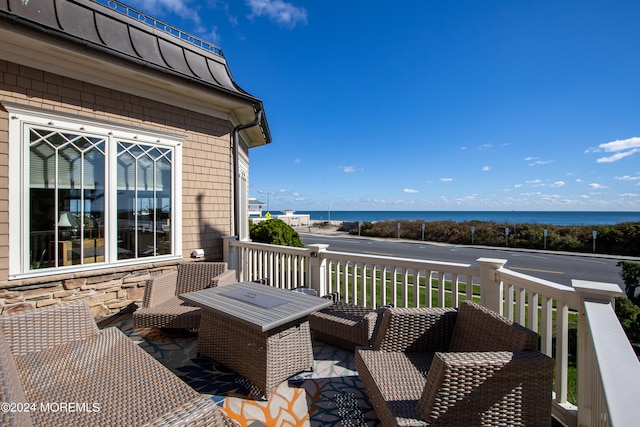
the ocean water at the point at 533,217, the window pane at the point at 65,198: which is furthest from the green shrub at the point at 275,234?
the ocean water at the point at 533,217

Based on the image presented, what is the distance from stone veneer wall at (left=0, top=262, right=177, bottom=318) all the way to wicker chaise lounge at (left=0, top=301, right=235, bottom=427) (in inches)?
62.6

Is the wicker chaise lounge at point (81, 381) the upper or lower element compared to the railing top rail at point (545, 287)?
lower

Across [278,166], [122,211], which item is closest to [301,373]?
→ [122,211]

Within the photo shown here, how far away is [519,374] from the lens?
1.36 meters

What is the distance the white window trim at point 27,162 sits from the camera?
3100 millimetres

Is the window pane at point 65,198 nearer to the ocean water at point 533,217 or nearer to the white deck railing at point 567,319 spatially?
the white deck railing at point 567,319

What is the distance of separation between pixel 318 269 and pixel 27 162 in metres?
3.59

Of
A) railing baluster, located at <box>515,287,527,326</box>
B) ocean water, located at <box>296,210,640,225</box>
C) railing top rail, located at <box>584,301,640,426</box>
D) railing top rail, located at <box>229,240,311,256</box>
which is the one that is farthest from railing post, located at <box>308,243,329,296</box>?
ocean water, located at <box>296,210,640,225</box>

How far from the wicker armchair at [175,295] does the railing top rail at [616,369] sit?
3.11 metres

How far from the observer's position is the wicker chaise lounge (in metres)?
1.17

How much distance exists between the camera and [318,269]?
3.67 metres

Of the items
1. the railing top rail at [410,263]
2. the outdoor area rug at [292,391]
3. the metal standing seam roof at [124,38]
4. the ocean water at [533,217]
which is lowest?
the outdoor area rug at [292,391]

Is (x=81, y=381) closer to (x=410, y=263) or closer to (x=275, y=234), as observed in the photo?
(x=410, y=263)

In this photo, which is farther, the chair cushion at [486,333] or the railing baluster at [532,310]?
the railing baluster at [532,310]
